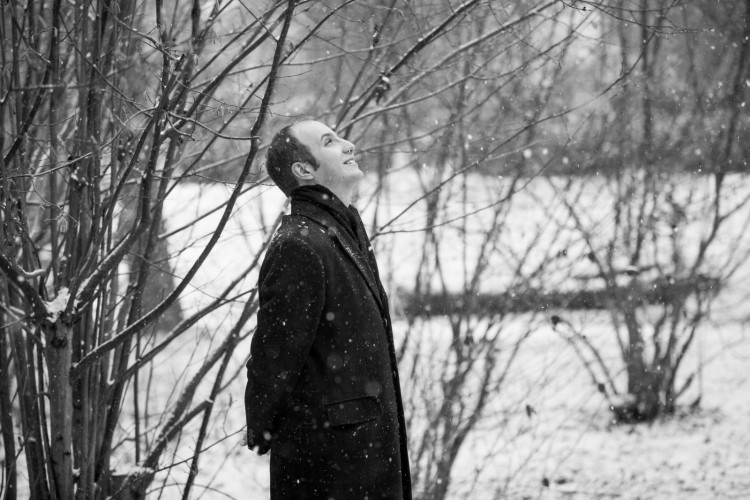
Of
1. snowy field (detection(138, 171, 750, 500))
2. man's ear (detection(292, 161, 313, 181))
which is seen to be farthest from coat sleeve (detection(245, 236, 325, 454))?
snowy field (detection(138, 171, 750, 500))

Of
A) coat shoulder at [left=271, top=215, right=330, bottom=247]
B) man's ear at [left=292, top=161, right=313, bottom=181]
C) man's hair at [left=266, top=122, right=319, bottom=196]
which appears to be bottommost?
coat shoulder at [left=271, top=215, right=330, bottom=247]

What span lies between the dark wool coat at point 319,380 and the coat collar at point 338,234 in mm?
17

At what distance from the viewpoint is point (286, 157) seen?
8.15 feet

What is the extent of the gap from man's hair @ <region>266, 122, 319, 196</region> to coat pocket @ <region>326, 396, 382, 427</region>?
2.22 feet

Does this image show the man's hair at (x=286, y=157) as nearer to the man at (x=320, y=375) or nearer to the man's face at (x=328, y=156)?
the man's face at (x=328, y=156)

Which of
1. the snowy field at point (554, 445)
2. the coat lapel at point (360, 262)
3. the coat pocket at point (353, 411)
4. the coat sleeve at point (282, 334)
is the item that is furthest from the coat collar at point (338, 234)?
the snowy field at point (554, 445)

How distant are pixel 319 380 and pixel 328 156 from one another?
66 cm

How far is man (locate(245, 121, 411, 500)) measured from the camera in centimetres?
224

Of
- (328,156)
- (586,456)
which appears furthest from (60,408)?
(586,456)

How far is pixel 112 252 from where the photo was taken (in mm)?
2559

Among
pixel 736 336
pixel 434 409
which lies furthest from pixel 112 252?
pixel 736 336

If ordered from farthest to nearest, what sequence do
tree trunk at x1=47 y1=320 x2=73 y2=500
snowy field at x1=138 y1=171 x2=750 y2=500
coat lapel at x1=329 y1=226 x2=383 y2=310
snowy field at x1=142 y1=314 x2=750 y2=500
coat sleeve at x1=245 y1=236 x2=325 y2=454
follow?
A: 1. snowy field at x1=142 y1=314 x2=750 y2=500
2. snowy field at x1=138 y1=171 x2=750 y2=500
3. tree trunk at x1=47 y1=320 x2=73 y2=500
4. coat lapel at x1=329 y1=226 x2=383 y2=310
5. coat sleeve at x1=245 y1=236 x2=325 y2=454

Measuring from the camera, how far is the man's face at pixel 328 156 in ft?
8.06

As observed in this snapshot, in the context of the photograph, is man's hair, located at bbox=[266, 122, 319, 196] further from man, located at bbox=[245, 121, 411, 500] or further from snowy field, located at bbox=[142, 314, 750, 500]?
snowy field, located at bbox=[142, 314, 750, 500]
